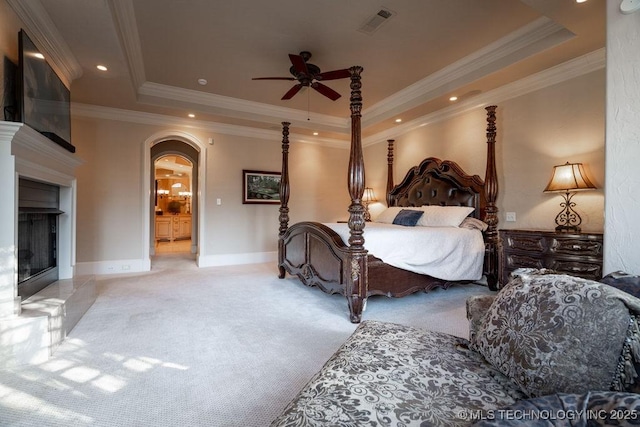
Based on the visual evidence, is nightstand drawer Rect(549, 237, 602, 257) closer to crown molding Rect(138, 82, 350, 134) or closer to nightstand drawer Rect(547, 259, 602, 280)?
nightstand drawer Rect(547, 259, 602, 280)

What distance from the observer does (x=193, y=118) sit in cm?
506

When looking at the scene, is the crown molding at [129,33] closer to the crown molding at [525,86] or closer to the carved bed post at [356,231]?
the carved bed post at [356,231]

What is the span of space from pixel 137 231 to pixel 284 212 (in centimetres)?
246

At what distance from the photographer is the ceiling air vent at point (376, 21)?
2.77m

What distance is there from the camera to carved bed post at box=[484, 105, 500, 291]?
12.1ft

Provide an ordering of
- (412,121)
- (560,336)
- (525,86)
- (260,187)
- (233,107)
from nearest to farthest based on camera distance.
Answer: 1. (560,336)
2. (525,86)
3. (233,107)
4. (412,121)
5. (260,187)

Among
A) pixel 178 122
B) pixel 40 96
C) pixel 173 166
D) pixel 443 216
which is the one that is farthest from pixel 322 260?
pixel 173 166

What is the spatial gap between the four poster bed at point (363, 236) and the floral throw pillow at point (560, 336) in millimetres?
1768

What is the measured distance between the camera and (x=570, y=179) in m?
2.97

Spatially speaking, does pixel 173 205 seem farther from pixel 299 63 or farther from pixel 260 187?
pixel 299 63

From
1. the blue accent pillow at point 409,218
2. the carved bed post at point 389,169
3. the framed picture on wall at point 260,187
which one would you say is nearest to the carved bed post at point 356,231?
the blue accent pillow at point 409,218

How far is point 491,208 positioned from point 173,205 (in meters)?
9.70

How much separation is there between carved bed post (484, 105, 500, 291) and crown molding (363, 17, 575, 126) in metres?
0.51

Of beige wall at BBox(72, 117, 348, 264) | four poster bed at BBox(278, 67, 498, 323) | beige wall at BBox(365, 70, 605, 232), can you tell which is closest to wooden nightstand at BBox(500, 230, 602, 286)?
four poster bed at BBox(278, 67, 498, 323)
